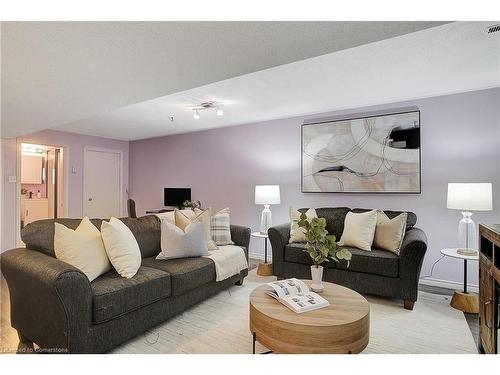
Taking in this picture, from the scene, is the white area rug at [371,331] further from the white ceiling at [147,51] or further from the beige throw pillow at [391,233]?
the white ceiling at [147,51]

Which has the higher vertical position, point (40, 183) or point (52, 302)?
point (40, 183)

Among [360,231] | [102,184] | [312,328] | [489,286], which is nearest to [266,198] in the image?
[360,231]

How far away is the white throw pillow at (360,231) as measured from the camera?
304 centimetres

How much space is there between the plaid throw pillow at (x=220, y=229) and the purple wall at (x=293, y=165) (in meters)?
1.31

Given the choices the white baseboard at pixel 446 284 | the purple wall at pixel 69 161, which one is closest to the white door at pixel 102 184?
the purple wall at pixel 69 161

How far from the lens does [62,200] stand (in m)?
5.23

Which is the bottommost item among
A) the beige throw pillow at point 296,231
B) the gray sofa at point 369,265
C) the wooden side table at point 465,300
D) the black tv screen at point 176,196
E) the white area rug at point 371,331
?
the white area rug at point 371,331

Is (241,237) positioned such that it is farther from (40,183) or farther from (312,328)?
(40,183)

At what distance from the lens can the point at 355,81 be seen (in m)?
2.80

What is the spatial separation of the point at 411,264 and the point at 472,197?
0.86 metres

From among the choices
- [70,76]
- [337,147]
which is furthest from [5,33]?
[337,147]

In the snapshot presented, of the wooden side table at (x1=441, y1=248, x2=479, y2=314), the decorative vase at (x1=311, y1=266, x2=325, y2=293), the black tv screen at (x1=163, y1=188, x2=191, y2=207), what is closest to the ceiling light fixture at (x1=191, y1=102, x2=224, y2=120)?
the black tv screen at (x1=163, y1=188, x2=191, y2=207)
